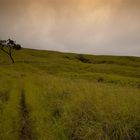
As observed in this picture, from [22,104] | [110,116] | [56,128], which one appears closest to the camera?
[110,116]

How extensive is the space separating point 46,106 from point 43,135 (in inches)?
220

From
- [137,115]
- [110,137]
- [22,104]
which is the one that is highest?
[137,115]

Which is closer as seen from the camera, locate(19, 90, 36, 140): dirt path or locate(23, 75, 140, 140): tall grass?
locate(23, 75, 140, 140): tall grass

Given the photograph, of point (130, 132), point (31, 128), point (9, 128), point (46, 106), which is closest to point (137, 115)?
point (130, 132)

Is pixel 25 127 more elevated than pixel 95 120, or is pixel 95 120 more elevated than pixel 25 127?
pixel 95 120

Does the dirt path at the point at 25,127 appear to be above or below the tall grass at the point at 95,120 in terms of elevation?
below

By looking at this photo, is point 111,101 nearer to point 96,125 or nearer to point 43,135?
point 96,125

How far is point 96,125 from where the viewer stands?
10852mm

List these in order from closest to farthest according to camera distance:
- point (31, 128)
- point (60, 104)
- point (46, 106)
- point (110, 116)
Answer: point (110, 116)
point (31, 128)
point (60, 104)
point (46, 106)

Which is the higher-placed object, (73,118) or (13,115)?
(73,118)

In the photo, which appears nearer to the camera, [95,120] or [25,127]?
[95,120]

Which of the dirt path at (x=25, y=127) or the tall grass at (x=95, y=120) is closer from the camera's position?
the tall grass at (x=95, y=120)

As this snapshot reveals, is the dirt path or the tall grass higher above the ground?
the tall grass

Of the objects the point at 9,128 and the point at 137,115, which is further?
the point at 9,128
